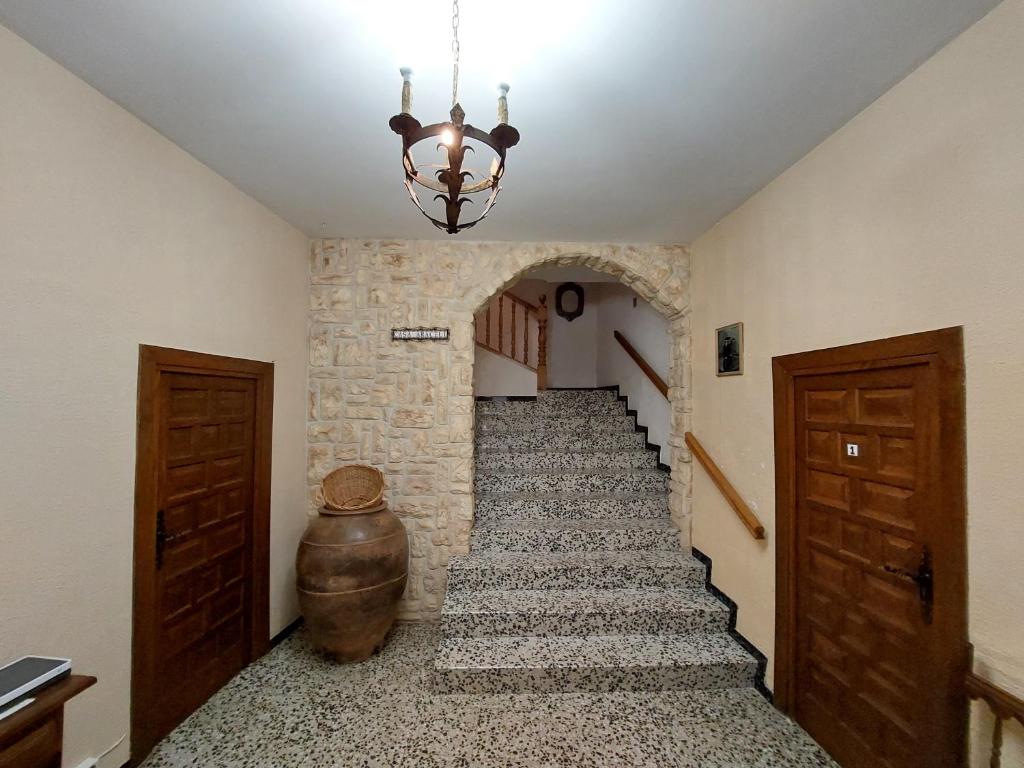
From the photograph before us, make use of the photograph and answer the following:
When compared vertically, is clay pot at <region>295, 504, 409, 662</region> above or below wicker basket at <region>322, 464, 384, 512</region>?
below

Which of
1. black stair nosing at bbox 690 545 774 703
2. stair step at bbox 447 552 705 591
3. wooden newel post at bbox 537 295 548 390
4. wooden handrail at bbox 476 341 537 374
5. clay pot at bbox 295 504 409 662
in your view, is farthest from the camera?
wooden newel post at bbox 537 295 548 390

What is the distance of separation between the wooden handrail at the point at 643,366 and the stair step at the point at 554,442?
624 millimetres

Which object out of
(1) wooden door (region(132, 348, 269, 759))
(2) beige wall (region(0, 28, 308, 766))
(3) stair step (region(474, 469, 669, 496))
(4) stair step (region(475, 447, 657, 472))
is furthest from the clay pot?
(4) stair step (region(475, 447, 657, 472))

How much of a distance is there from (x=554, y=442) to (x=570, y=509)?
2.90 ft

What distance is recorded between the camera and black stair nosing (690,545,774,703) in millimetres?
2203

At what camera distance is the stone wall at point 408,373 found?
2.95m

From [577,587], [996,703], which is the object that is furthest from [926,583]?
[577,587]

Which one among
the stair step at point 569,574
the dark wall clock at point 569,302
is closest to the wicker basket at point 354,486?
the stair step at point 569,574

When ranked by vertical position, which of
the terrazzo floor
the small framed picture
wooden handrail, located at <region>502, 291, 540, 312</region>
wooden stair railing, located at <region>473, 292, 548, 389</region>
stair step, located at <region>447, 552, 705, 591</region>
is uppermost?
wooden handrail, located at <region>502, 291, 540, 312</region>

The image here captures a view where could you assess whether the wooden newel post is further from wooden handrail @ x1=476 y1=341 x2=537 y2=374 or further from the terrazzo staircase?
the terrazzo staircase

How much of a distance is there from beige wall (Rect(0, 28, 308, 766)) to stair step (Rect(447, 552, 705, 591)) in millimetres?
1703

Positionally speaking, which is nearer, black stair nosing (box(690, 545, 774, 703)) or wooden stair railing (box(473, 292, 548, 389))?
black stair nosing (box(690, 545, 774, 703))

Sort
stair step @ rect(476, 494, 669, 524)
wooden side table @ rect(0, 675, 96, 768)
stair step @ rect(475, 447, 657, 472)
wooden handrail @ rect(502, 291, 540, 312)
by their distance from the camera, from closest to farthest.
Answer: wooden side table @ rect(0, 675, 96, 768) → stair step @ rect(476, 494, 669, 524) → stair step @ rect(475, 447, 657, 472) → wooden handrail @ rect(502, 291, 540, 312)

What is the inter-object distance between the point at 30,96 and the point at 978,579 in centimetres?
332
